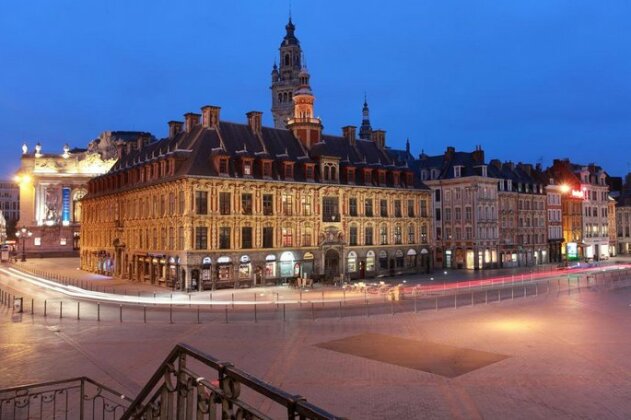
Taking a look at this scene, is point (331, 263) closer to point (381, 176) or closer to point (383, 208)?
point (383, 208)

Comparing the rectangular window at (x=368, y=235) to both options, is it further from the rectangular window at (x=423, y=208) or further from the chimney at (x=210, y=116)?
the chimney at (x=210, y=116)

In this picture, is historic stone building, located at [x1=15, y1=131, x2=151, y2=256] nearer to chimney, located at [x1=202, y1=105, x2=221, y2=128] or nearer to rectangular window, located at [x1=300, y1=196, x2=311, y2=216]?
chimney, located at [x1=202, y1=105, x2=221, y2=128]

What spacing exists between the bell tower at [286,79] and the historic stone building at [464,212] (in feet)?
171

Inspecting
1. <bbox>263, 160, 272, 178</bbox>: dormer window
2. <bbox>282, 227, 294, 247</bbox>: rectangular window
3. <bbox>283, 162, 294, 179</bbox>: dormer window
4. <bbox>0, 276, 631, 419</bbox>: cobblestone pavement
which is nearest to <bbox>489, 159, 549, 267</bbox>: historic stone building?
<bbox>283, 162, 294, 179</bbox>: dormer window

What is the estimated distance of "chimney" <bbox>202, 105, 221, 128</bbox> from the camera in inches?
2201

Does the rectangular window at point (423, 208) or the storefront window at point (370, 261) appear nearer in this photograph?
the storefront window at point (370, 261)

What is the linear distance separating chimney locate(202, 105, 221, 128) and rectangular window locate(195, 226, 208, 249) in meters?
11.1

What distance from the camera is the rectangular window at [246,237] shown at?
53.5 m

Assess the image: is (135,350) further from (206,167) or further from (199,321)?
(206,167)

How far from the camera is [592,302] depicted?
39.9 m

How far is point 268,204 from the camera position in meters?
55.6

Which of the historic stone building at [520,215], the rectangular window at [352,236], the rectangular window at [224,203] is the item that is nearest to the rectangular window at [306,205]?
the rectangular window at [352,236]

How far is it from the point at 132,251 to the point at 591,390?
5089 centimetres

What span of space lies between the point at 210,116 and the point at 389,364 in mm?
39846
